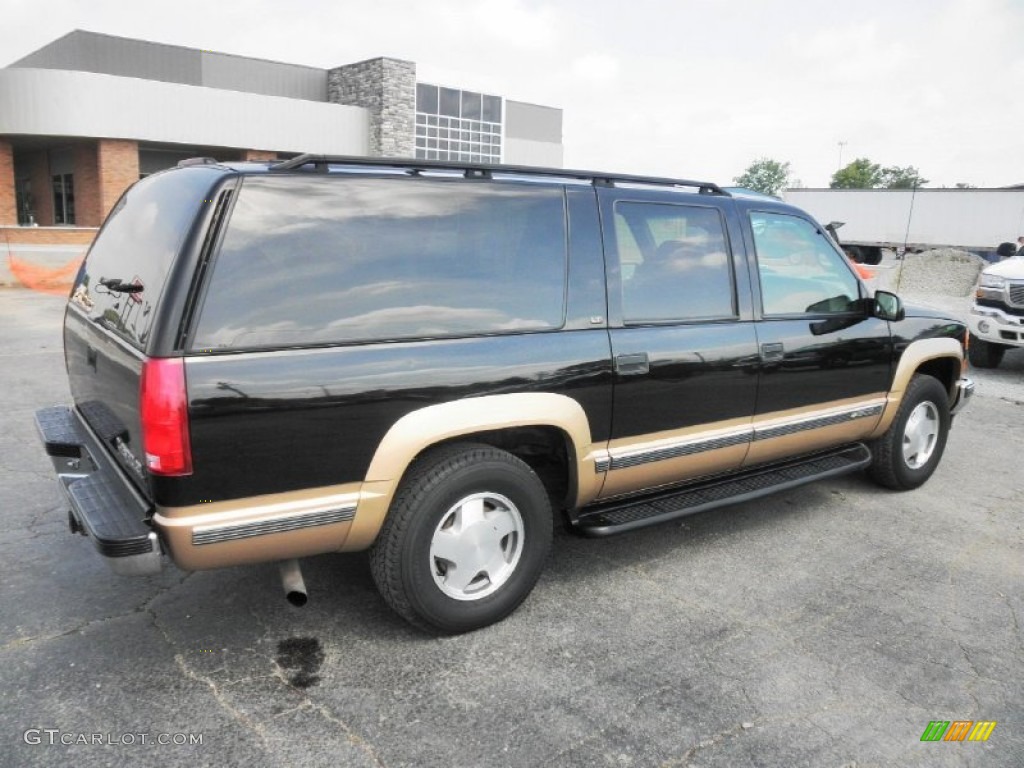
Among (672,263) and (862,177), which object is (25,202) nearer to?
(672,263)

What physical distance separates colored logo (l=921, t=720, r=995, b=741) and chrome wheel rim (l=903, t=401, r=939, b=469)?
2.60 m

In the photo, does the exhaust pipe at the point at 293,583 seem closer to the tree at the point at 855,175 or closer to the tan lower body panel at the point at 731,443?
the tan lower body panel at the point at 731,443

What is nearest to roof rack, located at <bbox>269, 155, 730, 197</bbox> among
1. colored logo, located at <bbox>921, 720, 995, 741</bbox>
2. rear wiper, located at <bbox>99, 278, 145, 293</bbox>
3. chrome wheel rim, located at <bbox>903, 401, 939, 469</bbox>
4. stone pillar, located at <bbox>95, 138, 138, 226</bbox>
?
rear wiper, located at <bbox>99, 278, 145, 293</bbox>

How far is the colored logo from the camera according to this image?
9.12ft

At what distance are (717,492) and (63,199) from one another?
3133cm

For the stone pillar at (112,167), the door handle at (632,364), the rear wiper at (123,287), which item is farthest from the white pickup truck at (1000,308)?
the stone pillar at (112,167)

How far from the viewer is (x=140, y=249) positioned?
313 centimetres

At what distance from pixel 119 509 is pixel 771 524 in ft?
11.4

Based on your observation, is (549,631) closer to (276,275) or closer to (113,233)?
(276,275)

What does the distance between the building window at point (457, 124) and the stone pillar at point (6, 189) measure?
14165 millimetres

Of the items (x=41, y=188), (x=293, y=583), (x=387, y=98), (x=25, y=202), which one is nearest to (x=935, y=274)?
(x=293, y=583)

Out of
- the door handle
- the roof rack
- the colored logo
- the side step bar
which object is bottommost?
the colored logo
